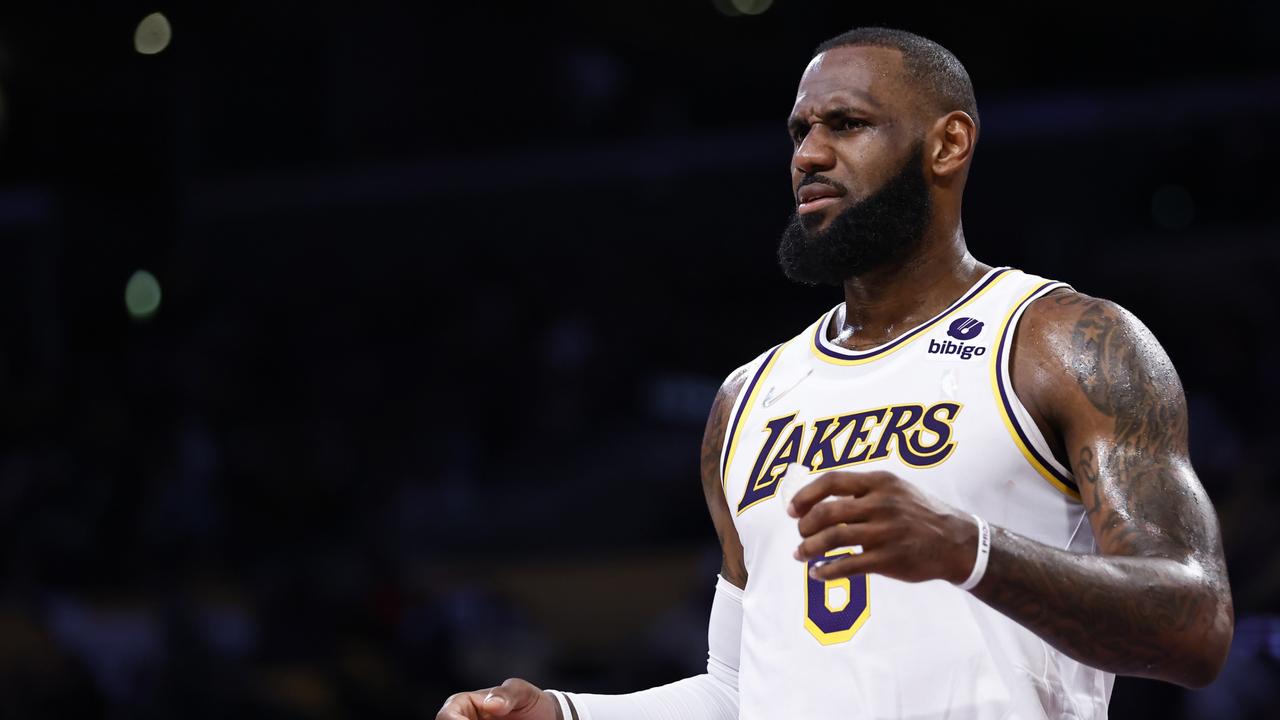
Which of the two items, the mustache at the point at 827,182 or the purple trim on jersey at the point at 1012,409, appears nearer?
the purple trim on jersey at the point at 1012,409

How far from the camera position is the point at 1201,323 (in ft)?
22.4

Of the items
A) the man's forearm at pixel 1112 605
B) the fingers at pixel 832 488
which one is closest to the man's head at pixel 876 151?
the man's forearm at pixel 1112 605

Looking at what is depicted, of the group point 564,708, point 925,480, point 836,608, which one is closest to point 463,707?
point 564,708

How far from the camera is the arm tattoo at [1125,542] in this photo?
5.84 ft

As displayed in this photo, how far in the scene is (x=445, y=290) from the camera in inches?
364

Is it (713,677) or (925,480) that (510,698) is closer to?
(713,677)

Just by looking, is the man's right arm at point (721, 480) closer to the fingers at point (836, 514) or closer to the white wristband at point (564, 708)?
the white wristband at point (564, 708)

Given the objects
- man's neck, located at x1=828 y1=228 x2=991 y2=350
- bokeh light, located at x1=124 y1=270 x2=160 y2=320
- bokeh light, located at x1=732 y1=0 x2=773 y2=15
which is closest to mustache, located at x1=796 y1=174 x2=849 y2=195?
man's neck, located at x1=828 y1=228 x2=991 y2=350

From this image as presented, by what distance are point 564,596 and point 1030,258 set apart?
3222 millimetres

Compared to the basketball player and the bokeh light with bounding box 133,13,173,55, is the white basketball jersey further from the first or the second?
the bokeh light with bounding box 133,13,173,55

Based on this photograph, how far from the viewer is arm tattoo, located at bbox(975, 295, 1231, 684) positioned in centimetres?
178

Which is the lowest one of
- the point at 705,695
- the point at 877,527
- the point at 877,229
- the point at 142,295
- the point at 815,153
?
the point at 142,295

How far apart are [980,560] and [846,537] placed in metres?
0.22

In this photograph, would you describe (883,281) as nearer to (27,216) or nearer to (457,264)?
(457,264)
